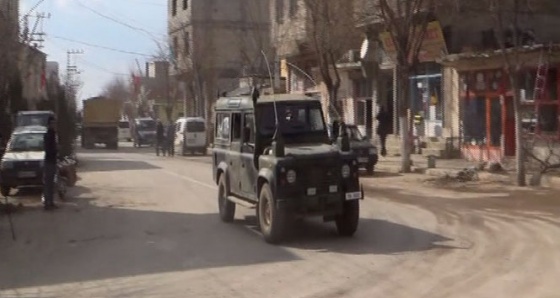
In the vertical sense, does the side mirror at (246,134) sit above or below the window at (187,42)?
below

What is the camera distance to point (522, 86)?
81.4ft

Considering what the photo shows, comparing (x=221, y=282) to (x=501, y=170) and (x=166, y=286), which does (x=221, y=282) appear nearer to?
(x=166, y=286)

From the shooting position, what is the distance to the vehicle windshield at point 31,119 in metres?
30.1

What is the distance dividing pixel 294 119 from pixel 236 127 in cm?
118

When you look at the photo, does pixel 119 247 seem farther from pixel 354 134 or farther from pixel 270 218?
pixel 354 134

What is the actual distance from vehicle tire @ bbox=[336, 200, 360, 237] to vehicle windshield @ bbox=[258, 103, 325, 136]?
1634mm

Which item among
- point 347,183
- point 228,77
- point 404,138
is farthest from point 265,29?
point 347,183

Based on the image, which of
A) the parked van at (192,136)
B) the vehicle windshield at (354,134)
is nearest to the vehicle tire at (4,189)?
the vehicle windshield at (354,134)

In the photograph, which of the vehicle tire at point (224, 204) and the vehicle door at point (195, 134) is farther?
the vehicle door at point (195, 134)

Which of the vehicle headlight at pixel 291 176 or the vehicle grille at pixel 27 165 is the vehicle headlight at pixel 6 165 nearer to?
the vehicle grille at pixel 27 165

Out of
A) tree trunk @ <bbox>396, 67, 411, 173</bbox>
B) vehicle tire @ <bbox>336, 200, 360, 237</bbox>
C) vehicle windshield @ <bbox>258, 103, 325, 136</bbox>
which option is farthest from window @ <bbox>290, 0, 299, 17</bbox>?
vehicle tire @ <bbox>336, 200, 360, 237</bbox>

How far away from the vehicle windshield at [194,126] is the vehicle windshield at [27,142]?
64.9 feet

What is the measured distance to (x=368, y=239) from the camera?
12250 mm

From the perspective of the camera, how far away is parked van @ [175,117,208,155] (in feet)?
138
